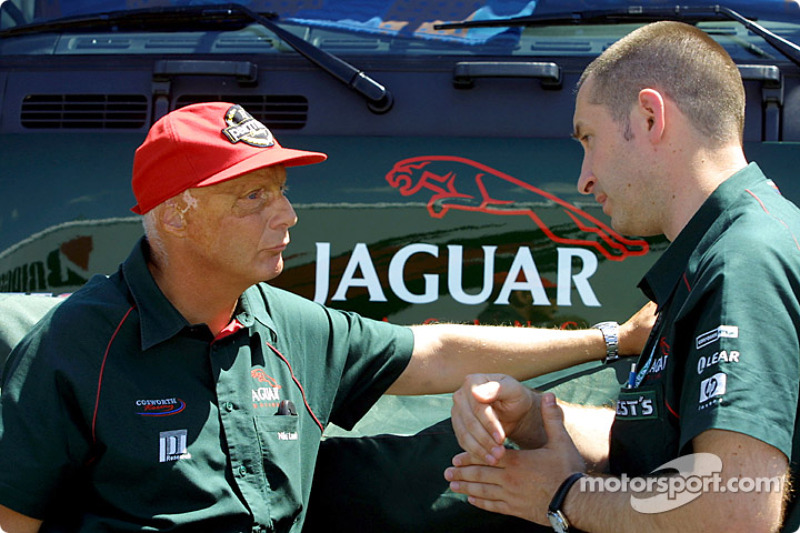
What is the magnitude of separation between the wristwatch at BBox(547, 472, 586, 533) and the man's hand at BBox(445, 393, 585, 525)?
34 millimetres

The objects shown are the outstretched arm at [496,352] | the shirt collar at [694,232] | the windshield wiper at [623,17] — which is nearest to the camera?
the shirt collar at [694,232]

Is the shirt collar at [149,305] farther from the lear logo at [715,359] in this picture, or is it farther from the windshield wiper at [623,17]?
the windshield wiper at [623,17]

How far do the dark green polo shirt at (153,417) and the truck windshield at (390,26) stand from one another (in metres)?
1.16

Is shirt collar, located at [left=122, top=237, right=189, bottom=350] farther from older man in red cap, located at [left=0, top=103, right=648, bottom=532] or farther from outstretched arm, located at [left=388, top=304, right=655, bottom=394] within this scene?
outstretched arm, located at [left=388, top=304, right=655, bottom=394]

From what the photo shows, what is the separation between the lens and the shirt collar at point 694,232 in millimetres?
1820

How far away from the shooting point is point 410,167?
2777mm

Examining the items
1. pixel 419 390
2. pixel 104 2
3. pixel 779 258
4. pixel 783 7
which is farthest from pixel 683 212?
pixel 104 2

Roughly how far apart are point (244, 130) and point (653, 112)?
96 centimetres

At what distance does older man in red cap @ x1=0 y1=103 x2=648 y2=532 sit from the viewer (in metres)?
1.96

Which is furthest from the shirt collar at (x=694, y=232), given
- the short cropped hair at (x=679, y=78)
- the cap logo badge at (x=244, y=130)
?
the cap logo badge at (x=244, y=130)

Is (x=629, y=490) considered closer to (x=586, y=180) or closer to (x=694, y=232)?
(x=694, y=232)

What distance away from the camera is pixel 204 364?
2.15m

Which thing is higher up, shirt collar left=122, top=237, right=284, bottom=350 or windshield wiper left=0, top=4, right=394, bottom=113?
windshield wiper left=0, top=4, right=394, bottom=113

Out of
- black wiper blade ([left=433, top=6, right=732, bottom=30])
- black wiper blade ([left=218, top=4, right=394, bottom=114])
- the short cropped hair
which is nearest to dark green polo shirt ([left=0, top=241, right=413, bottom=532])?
black wiper blade ([left=218, top=4, right=394, bottom=114])
